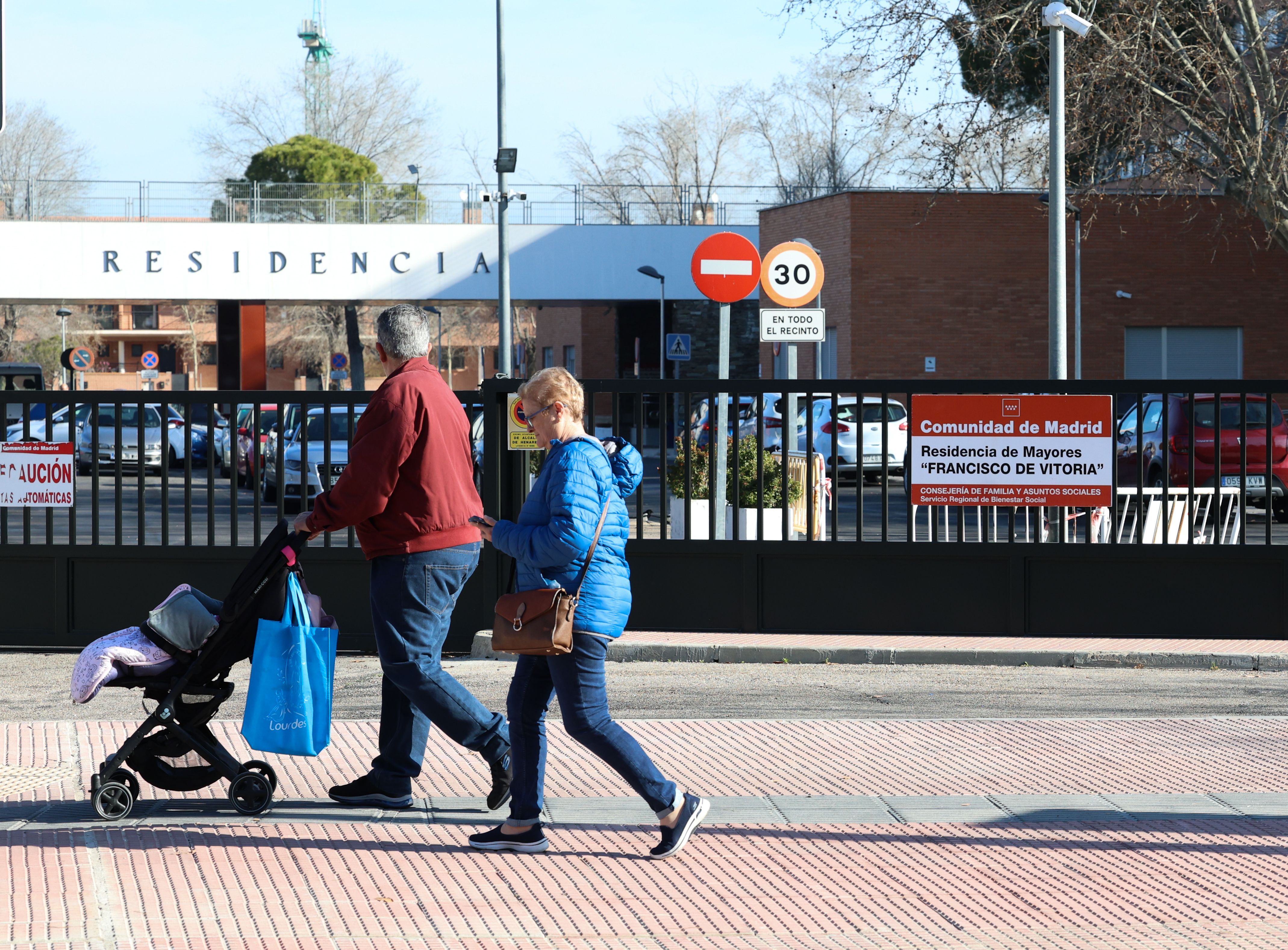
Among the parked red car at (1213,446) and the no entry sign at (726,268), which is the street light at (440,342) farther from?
the no entry sign at (726,268)

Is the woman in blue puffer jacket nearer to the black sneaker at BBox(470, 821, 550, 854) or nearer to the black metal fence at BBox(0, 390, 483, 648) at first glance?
the black sneaker at BBox(470, 821, 550, 854)

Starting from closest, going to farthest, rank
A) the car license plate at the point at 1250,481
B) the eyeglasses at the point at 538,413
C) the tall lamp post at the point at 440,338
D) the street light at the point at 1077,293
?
the eyeglasses at the point at 538,413
the car license plate at the point at 1250,481
the street light at the point at 1077,293
the tall lamp post at the point at 440,338

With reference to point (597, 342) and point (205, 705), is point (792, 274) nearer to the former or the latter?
point (205, 705)

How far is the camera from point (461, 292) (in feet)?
133

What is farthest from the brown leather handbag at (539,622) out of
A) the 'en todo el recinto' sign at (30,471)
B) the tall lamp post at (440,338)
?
the tall lamp post at (440,338)

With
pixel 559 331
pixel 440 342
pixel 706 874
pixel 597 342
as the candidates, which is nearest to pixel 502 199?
pixel 706 874

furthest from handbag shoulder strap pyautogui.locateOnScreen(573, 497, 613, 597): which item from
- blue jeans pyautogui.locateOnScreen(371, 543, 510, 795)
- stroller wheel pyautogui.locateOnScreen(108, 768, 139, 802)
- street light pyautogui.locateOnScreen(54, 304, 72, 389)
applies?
street light pyautogui.locateOnScreen(54, 304, 72, 389)

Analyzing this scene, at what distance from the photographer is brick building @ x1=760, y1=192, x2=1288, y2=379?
35938 mm

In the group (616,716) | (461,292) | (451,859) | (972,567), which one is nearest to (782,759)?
(616,716)

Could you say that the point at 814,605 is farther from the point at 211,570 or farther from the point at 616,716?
the point at 211,570

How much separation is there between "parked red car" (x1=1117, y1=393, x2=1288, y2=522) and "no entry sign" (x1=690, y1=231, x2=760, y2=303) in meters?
3.26

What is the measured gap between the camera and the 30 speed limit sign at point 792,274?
1315 cm

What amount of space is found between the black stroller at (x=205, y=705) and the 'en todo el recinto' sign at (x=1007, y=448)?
547 centimetres

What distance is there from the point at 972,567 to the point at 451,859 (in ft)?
18.4
